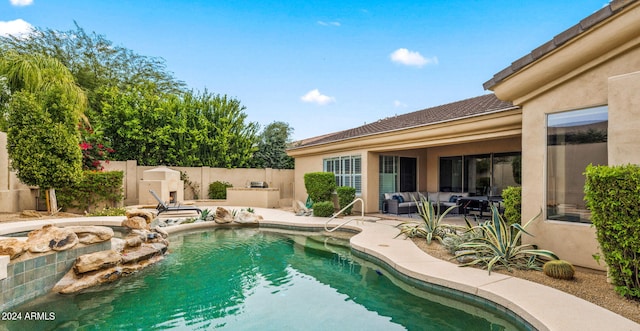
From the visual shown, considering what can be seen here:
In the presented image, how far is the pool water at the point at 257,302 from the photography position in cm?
429

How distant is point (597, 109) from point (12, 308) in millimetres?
9772

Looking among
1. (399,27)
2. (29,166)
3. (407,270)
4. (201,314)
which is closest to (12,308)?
(201,314)

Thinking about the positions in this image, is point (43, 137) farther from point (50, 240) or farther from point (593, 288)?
point (593, 288)

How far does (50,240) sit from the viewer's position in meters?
5.54

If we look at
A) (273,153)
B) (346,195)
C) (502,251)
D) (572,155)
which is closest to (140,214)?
(346,195)

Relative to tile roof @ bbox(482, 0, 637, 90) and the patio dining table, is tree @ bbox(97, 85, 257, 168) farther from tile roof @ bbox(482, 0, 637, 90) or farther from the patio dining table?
tile roof @ bbox(482, 0, 637, 90)

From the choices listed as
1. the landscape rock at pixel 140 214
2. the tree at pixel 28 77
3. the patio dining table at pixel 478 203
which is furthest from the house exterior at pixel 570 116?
the tree at pixel 28 77

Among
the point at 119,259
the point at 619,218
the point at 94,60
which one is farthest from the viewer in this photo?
the point at 94,60

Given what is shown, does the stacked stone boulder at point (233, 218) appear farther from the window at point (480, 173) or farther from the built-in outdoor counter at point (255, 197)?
the window at point (480, 173)

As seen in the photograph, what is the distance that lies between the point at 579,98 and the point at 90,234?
9.40 metres

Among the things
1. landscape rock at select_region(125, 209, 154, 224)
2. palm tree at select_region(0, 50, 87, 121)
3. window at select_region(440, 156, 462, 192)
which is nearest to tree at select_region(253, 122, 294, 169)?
palm tree at select_region(0, 50, 87, 121)

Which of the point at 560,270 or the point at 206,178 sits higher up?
the point at 206,178

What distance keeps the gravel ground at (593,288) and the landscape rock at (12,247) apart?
310 inches

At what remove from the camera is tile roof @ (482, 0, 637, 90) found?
15.6ft
